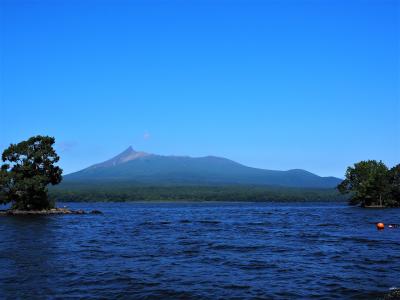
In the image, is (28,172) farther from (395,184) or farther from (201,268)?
(395,184)

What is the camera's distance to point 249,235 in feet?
175

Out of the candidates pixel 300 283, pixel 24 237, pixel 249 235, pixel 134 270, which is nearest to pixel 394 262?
pixel 300 283

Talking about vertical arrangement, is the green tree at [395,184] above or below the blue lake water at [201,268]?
above

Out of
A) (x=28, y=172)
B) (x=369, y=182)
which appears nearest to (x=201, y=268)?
(x=28, y=172)

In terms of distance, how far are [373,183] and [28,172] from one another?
9530cm

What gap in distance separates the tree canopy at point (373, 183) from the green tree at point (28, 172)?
85.2 m

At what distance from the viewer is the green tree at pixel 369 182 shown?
137250mm

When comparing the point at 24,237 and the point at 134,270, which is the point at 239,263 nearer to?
the point at 134,270

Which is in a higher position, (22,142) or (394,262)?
(22,142)

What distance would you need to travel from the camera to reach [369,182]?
136 metres

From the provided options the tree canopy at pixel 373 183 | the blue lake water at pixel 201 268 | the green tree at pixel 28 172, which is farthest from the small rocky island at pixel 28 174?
the tree canopy at pixel 373 183

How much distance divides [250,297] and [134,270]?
9.86 meters

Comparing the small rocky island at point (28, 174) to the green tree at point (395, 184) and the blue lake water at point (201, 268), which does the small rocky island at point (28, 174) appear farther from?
the green tree at point (395, 184)

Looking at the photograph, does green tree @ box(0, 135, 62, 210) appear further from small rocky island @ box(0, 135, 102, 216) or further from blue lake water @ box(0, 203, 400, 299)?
blue lake water @ box(0, 203, 400, 299)
